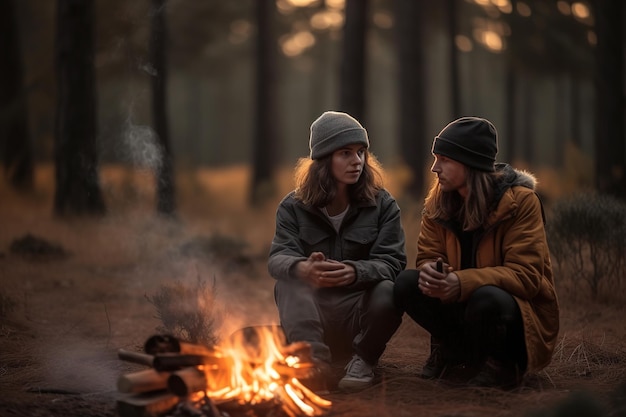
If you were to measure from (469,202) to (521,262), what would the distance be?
1.50ft

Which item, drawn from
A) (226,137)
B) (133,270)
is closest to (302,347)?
(133,270)

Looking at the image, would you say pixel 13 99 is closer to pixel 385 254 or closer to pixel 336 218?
pixel 336 218

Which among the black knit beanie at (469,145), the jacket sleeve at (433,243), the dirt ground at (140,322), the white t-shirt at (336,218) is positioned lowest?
the dirt ground at (140,322)

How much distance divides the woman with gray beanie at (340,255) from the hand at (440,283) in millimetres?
345

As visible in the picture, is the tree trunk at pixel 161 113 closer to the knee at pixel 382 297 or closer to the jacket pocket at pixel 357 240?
the jacket pocket at pixel 357 240

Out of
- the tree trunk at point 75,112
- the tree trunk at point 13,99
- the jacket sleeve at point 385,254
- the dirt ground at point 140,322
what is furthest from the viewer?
the tree trunk at point 13,99

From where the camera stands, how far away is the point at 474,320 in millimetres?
4477

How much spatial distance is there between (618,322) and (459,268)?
8.37 feet

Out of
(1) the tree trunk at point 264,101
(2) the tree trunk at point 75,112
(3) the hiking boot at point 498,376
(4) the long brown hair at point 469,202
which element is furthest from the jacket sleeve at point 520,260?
(1) the tree trunk at point 264,101

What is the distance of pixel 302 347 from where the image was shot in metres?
4.33

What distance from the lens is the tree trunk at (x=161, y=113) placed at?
13695 millimetres

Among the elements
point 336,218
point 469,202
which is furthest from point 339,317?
point 469,202

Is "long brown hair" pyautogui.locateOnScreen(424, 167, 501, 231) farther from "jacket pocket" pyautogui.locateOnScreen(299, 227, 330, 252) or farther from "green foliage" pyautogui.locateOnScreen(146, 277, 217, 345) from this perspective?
"green foliage" pyautogui.locateOnScreen(146, 277, 217, 345)

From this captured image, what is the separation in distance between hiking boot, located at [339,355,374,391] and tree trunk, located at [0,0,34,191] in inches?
→ 494
